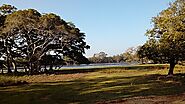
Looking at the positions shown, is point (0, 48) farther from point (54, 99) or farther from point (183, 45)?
point (54, 99)

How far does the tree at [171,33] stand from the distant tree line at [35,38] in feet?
72.0

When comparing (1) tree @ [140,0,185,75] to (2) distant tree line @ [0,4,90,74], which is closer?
(1) tree @ [140,0,185,75]

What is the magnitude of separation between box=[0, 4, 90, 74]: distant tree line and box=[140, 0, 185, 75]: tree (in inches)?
864

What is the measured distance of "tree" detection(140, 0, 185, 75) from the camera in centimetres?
2981

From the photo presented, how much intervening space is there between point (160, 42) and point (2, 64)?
42978 millimetres

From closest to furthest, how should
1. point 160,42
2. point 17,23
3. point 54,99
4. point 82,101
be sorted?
point 82,101 < point 54,99 < point 160,42 < point 17,23

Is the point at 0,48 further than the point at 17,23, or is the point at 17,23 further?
Result: the point at 0,48

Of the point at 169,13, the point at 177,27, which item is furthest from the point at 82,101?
the point at 169,13

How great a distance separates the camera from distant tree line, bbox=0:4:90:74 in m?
54.3

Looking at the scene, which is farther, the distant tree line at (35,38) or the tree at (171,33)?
the distant tree line at (35,38)

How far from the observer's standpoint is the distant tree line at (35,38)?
178 feet

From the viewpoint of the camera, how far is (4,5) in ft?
200

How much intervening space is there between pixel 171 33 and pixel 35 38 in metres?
38.3

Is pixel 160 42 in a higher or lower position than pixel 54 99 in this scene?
higher
